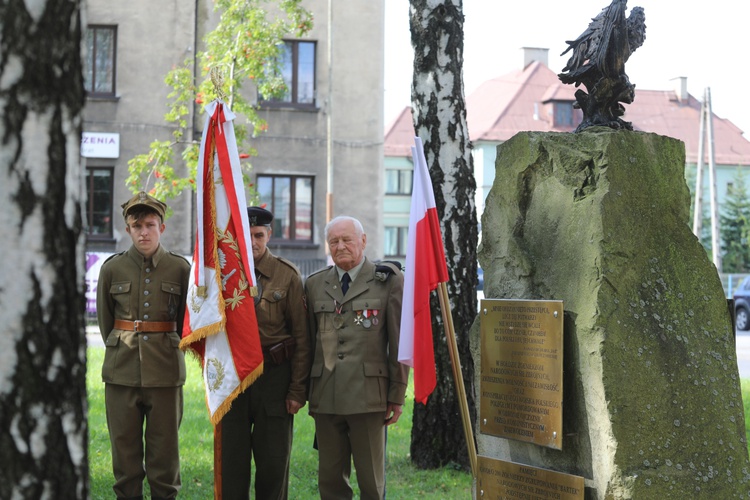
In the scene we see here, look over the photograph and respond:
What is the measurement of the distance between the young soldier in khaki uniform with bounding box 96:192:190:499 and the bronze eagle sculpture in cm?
267

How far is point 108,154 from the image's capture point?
23.3 m

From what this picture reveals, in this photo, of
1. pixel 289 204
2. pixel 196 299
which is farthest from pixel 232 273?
pixel 289 204

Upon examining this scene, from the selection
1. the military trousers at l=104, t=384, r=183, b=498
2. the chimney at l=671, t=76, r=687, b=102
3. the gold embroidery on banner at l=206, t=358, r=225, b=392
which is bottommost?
the military trousers at l=104, t=384, r=183, b=498

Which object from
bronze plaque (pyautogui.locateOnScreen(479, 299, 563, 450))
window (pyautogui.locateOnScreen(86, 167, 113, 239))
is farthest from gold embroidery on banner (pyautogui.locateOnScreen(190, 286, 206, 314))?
window (pyautogui.locateOnScreen(86, 167, 113, 239))

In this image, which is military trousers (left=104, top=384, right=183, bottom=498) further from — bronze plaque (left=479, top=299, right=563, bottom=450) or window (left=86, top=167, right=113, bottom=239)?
window (left=86, top=167, right=113, bottom=239)

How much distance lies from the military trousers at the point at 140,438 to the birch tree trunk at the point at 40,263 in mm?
3803

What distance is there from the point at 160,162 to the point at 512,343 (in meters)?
10.6

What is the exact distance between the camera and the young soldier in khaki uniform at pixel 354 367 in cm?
541

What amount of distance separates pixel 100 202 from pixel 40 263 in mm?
21844

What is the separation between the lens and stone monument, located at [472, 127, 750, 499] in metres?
4.23

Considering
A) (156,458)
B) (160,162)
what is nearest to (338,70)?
(160,162)

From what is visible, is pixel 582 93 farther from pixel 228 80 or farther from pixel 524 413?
pixel 228 80

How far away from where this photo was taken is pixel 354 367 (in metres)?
5.40

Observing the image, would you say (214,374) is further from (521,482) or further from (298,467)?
(298,467)
